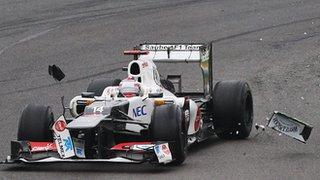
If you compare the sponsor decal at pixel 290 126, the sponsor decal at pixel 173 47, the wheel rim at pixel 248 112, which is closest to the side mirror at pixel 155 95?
the sponsor decal at pixel 290 126

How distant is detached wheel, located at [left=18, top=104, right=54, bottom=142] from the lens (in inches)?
458

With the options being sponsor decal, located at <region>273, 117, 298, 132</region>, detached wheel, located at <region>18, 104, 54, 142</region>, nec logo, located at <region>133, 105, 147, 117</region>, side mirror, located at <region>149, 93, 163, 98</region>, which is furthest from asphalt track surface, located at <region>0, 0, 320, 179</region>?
side mirror, located at <region>149, 93, 163, 98</region>

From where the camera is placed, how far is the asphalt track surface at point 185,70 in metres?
11.1

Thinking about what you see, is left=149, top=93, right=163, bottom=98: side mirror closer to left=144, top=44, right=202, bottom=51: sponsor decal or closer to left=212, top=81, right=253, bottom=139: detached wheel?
left=212, top=81, right=253, bottom=139: detached wheel

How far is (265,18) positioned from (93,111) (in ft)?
46.5

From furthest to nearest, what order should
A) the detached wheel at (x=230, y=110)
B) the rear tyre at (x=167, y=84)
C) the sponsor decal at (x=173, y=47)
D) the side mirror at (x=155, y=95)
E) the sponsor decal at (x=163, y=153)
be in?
the sponsor decal at (x=173, y=47) < the rear tyre at (x=167, y=84) < the detached wheel at (x=230, y=110) < the side mirror at (x=155, y=95) < the sponsor decal at (x=163, y=153)

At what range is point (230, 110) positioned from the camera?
517 inches

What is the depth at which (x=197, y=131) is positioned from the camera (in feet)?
41.7

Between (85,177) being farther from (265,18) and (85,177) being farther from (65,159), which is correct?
(265,18)

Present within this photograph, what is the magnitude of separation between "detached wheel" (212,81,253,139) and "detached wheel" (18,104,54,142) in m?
2.48

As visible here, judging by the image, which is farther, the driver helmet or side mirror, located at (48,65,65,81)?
side mirror, located at (48,65,65,81)

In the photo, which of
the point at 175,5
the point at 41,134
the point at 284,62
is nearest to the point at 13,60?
the point at 284,62

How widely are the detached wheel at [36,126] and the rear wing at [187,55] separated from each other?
82.7 inches

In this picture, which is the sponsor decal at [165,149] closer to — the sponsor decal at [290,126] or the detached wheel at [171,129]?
the detached wheel at [171,129]
